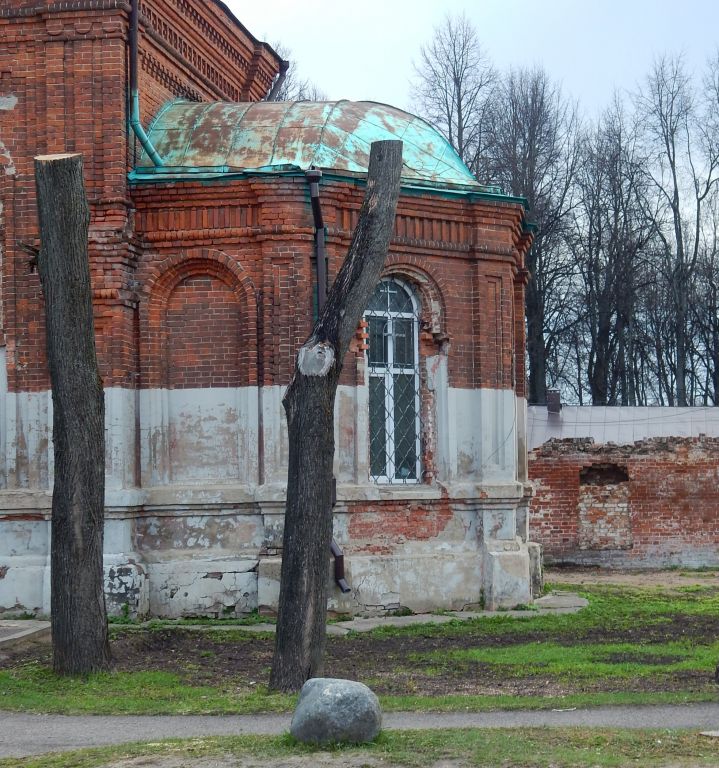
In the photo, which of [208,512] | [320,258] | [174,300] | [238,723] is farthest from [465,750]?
[174,300]

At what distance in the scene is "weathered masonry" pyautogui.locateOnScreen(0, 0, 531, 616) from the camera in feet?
46.1

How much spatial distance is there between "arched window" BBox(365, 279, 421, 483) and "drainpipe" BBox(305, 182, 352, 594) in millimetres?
942

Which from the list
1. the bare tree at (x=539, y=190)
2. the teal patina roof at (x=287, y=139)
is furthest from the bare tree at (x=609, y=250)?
the teal patina roof at (x=287, y=139)

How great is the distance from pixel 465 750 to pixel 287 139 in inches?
372

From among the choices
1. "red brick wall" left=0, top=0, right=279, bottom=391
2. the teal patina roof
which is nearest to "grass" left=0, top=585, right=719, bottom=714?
"red brick wall" left=0, top=0, right=279, bottom=391

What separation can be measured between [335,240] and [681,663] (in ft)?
19.5

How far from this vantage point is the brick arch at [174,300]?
14305 millimetres

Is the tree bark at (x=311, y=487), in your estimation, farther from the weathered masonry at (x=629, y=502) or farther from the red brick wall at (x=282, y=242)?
the weathered masonry at (x=629, y=502)

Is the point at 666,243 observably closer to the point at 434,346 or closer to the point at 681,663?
the point at 434,346

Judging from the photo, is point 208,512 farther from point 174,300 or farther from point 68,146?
point 68,146

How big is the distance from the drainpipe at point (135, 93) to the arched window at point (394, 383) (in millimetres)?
2941

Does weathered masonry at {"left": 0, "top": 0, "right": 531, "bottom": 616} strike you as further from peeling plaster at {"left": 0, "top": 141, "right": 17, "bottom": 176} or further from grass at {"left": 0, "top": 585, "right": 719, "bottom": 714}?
grass at {"left": 0, "top": 585, "right": 719, "bottom": 714}

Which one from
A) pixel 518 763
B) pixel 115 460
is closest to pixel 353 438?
pixel 115 460

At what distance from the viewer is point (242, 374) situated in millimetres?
14328
